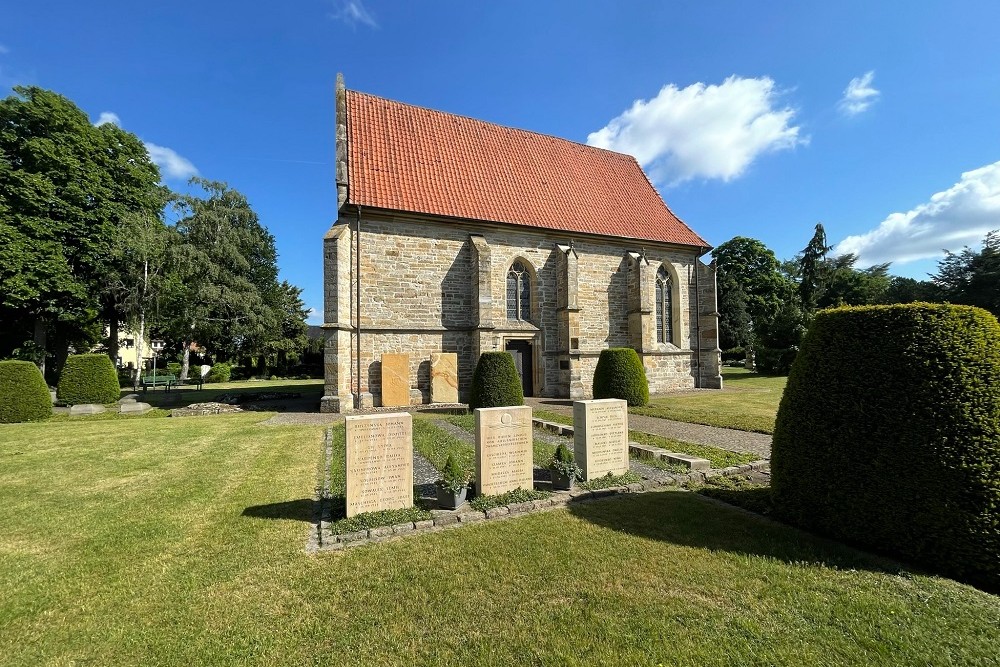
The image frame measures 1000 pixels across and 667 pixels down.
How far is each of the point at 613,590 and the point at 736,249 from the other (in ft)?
154

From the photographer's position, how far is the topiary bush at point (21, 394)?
12.1 m

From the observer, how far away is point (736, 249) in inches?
1645

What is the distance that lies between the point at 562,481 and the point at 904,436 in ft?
12.1

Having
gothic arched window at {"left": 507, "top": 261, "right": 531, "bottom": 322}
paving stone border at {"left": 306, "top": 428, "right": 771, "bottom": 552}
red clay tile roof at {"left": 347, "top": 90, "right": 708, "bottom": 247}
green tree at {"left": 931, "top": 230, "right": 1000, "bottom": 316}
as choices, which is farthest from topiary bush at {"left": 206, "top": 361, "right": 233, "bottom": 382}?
green tree at {"left": 931, "top": 230, "right": 1000, "bottom": 316}

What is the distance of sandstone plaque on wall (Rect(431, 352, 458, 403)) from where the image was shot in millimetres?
15114

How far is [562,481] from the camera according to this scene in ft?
18.7

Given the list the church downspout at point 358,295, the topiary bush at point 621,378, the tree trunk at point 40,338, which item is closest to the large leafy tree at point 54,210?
the tree trunk at point 40,338

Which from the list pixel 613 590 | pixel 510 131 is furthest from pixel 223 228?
pixel 613 590

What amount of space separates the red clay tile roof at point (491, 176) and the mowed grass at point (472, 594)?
12.4 metres

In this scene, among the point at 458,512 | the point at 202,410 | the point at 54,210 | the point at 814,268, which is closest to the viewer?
the point at 458,512

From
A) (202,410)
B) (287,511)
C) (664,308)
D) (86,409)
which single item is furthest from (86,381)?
(664,308)

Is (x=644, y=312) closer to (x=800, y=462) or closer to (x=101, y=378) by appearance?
(x=800, y=462)

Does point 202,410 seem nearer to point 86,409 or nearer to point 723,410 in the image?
point 86,409

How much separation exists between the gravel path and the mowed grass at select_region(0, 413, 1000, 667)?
11.6 feet
